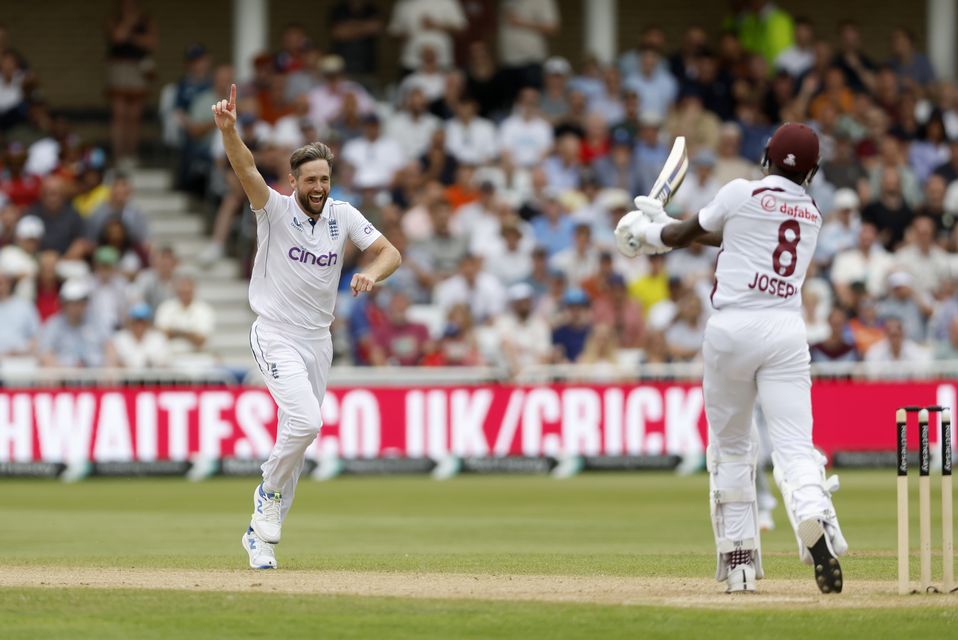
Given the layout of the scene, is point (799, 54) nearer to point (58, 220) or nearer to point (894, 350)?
point (894, 350)

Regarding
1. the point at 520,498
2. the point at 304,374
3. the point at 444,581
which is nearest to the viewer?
the point at 444,581

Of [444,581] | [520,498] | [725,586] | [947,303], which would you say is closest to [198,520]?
[520,498]

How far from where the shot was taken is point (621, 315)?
21688 mm

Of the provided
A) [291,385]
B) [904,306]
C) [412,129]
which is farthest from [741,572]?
[412,129]

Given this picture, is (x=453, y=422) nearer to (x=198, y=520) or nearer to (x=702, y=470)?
(x=702, y=470)

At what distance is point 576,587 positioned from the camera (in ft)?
30.8

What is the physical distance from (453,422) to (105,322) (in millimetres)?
4326

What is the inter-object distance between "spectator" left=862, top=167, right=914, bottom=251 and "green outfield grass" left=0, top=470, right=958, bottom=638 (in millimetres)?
4285

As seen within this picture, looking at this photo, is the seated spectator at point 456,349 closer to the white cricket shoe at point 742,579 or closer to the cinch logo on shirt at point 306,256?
the cinch logo on shirt at point 306,256

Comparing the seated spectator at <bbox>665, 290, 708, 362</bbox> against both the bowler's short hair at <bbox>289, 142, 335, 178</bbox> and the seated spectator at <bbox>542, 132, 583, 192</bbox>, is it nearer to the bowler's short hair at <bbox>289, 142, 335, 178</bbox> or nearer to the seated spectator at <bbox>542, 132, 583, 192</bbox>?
the seated spectator at <bbox>542, 132, 583, 192</bbox>

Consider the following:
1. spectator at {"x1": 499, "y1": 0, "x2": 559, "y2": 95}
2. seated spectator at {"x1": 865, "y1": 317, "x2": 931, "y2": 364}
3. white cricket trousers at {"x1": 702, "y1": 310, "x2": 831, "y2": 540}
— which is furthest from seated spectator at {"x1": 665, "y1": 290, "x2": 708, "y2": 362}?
white cricket trousers at {"x1": 702, "y1": 310, "x2": 831, "y2": 540}

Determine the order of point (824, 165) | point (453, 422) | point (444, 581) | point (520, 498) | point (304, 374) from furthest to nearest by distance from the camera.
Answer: point (824, 165)
point (453, 422)
point (520, 498)
point (304, 374)
point (444, 581)

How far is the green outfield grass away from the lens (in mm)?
7941

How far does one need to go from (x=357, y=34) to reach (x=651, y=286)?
20.7ft
